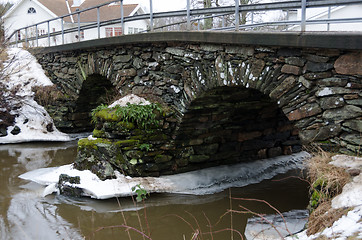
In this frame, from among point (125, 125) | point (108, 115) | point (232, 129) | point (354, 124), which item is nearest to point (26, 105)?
point (108, 115)

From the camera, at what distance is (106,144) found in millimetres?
8859

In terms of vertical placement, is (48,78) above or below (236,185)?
above

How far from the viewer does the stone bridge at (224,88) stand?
5344mm

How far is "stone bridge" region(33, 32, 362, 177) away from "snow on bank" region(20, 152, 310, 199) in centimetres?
29

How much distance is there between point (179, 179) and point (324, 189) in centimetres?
502

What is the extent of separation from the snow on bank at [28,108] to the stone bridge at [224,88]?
579 millimetres

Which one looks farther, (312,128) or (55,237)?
(55,237)

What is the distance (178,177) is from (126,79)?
3034 mm

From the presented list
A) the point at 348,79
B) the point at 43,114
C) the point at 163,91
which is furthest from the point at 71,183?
the point at 43,114

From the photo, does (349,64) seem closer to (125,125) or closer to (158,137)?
(158,137)

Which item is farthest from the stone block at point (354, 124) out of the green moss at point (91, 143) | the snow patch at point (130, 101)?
the green moss at point (91, 143)

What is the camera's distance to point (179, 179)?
9.31 m

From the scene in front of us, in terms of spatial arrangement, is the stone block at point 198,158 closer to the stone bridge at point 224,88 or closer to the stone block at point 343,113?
the stone bridge at point 224,88

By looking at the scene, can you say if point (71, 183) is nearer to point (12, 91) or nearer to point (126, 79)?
point (126, 79)
